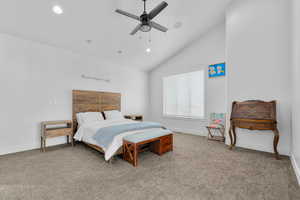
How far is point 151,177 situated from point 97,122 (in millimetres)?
2290

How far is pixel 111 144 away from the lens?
2.49 metres

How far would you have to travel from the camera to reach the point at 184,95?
530 cm

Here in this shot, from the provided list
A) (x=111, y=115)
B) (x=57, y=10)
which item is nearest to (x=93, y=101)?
(x=111, y=115)

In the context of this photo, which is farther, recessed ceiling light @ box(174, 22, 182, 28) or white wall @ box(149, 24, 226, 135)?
white wall @ box(149, 24, 226, 135)

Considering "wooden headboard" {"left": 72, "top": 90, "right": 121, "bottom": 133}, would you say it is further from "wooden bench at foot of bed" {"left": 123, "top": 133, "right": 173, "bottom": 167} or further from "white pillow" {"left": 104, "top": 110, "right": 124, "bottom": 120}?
"wooden bench at foot of bed" {"left": 123, "top": 133, "right": 173, "bottom": 167}

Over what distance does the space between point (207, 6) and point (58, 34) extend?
3.87 m

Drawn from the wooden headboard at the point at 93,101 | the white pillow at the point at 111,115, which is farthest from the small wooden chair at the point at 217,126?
the wooden headboard at the point at 93,101

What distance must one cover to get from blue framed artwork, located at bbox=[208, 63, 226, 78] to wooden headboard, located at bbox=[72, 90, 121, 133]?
3.35 meters

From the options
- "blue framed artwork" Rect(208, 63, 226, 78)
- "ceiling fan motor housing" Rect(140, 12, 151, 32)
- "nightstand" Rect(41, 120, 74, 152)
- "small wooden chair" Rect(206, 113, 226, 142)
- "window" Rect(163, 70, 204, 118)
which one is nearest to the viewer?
"ceiling fan motor housing" Rect(140, 12, 151, 32)

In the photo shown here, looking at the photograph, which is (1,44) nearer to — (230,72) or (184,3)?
(184,3)

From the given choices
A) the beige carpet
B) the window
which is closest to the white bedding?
the beige carpet

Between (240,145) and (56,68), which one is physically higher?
(56,68)

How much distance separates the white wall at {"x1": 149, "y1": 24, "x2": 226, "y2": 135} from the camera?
4.27 m

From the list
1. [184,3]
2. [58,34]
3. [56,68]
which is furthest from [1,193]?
[184,3]
